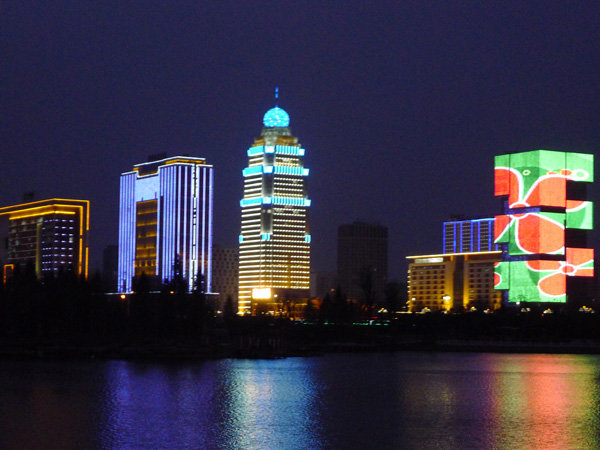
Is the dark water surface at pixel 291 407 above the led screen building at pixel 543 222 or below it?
below

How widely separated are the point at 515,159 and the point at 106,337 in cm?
9429

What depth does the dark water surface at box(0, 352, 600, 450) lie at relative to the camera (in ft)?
162

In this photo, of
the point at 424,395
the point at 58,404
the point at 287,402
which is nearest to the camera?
the point at 58,404

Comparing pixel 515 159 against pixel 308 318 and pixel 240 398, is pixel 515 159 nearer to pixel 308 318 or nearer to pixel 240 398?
pixel 308 318

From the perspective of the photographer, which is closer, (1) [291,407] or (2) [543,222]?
(1) [291,407]

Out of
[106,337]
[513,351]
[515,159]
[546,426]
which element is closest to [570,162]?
[515,159]

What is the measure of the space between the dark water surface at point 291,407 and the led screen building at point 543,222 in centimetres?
8989

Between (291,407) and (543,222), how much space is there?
A: 430 ft

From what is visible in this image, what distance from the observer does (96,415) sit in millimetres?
57188

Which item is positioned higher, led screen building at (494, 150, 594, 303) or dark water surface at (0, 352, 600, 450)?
led screen building at (494, 150, 594, 303)

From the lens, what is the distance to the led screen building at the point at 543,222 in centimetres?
18838

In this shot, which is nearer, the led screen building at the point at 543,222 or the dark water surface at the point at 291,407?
the dark water surface at the point at 291,407

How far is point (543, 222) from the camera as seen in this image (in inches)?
7382

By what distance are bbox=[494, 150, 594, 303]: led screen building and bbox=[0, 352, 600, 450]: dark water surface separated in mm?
89890
